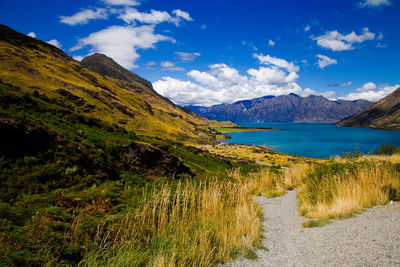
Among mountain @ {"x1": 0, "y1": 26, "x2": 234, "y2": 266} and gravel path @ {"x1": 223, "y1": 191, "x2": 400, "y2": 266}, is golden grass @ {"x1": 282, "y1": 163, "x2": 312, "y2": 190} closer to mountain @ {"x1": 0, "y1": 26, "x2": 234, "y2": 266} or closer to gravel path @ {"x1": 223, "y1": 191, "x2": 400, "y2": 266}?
gravel path @ {"x1": 223, "y1": 191, "x2": 400, "y2": 266}

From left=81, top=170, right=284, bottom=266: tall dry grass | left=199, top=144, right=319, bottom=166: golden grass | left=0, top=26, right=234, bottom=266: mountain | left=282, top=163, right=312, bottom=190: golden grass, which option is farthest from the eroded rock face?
left=199, top=144, right=319, bottom=166: golden grass

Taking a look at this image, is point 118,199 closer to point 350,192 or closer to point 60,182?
point 60,182

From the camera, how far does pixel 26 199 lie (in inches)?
234

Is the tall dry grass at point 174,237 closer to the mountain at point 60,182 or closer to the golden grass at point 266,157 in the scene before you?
the mountain at point 60,182

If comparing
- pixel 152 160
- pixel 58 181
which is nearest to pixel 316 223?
pixel 58 181

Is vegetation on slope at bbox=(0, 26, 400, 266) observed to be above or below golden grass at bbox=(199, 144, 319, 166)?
Answer: above

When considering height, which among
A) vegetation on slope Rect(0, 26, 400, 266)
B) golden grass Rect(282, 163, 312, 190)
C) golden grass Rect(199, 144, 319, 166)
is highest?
vegetation on slope Rect(0, 26, 400, 266)

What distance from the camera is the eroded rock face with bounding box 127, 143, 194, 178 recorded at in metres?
13.1

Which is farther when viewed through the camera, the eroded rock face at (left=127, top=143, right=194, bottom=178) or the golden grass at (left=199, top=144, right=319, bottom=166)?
the golden grass at (left=199, top=144, right=319, bottom=166)

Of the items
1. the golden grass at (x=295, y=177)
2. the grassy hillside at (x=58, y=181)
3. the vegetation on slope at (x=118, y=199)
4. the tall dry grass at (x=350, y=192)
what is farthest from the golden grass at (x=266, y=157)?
the grassy hillside at (x=58, y=181)

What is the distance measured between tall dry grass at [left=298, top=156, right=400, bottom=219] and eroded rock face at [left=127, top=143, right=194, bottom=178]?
8370 millimetres

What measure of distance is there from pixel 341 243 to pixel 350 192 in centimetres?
323

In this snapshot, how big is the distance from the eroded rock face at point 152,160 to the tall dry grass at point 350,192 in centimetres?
837

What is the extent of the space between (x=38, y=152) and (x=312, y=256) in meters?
10.6
